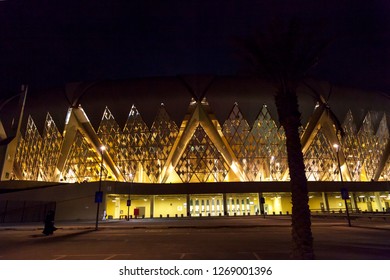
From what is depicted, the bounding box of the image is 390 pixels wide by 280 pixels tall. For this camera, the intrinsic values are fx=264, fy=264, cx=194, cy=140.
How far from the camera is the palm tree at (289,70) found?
759 centimetres

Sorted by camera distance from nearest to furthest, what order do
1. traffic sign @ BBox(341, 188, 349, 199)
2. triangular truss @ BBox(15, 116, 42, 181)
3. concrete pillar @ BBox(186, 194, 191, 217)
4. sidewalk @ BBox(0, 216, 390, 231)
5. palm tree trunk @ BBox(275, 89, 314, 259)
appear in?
palm tree trunk @ BBox(275, 89, 314, 259) → sidewalk @ BBox(0, 216, 390, 231) → traffic sign @ BBox(341, 188, 349, 199) → concrete pillar @ BBox(186, 194, 191, 217) → triangular truss @ BBox(15, 116, 42, 181)

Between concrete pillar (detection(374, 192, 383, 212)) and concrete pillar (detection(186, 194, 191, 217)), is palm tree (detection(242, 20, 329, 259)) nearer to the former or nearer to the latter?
concrete pillar (detection(186, 194, 191, 217))

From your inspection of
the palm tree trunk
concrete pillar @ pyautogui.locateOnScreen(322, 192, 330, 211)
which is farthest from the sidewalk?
concrete pillar @ pyautogui.locateOnScreen(322, 192, 330, 211)

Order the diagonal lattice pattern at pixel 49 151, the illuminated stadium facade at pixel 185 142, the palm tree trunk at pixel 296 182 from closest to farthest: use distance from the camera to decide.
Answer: the palm tree trunk at pixel 296 182 → the illuminated stadium facade at pixel 185 142 → the diagonal lattice pattern at pixel 49 151

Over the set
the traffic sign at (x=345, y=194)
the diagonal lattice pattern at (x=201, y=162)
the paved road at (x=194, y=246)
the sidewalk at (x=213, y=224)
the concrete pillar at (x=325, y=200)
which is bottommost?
the paved road at (x=194, y=246)

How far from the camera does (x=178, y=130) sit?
50.2 meters

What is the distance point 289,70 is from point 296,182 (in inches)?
147

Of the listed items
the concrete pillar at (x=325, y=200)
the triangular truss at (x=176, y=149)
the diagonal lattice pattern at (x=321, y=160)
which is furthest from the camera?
the diagonal lattice pattern at (x=321, y=160)

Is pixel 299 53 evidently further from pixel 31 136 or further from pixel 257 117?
pixel 31 136

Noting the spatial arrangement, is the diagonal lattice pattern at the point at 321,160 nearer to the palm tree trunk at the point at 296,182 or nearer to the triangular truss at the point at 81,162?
the triangular truss at the point at 81,162

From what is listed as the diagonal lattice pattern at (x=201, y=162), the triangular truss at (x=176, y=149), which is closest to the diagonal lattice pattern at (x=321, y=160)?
the triangular truss at (x=176, y=149)

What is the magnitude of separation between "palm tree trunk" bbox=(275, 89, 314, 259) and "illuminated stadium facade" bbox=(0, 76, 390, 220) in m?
39.1

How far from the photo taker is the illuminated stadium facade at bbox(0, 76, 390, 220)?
4859 centimetres

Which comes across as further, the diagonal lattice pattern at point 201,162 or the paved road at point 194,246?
the diagonal lattice pattern at point 201,162
